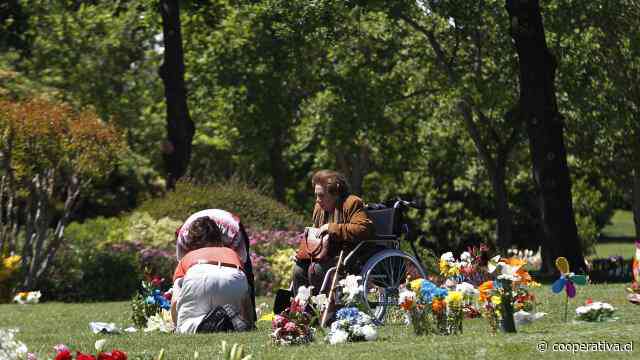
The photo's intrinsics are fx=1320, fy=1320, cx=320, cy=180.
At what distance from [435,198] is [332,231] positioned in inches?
1300

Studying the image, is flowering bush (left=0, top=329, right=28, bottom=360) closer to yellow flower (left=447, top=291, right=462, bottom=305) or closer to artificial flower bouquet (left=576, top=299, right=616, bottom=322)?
yellow flower (left=447, top=291, right=462, bottom=305)

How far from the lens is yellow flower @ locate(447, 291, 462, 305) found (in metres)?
9.70

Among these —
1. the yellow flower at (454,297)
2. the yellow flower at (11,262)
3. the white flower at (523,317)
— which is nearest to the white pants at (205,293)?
the yellow flower at (454,297)

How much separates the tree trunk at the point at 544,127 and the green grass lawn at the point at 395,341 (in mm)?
8154

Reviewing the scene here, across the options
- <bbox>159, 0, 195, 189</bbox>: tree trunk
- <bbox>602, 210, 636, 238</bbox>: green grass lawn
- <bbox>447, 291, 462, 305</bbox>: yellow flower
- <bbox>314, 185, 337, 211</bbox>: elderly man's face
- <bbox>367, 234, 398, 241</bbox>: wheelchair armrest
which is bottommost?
<bbox>602, 210, 636, 238</bbox>: green grass lawn

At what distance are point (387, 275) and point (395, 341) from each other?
253 centimetres

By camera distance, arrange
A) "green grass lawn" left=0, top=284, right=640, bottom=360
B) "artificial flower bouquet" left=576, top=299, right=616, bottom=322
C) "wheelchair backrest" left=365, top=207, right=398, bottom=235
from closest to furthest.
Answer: "green grass lawn" left=0, top=284, right=640, bottom=360 < "artificial flower bouquet" left=576, top=299, right=616, bottom=322 < "wheelchair backrest" left=365, top=207, right=398, bottom=235

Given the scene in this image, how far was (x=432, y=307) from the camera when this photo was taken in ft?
32.3

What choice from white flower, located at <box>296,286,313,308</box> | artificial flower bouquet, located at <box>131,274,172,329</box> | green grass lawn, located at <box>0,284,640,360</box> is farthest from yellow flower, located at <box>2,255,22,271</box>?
white flower, located at <box>296,286,313,308</box>

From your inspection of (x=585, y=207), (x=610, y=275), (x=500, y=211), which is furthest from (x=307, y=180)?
(x=610, y=275)

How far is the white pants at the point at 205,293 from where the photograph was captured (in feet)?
36.9

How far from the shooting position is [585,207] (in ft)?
138

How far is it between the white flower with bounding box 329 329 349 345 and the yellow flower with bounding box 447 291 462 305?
800 millimetres

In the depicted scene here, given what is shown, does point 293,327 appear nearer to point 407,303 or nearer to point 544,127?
point 407,303
